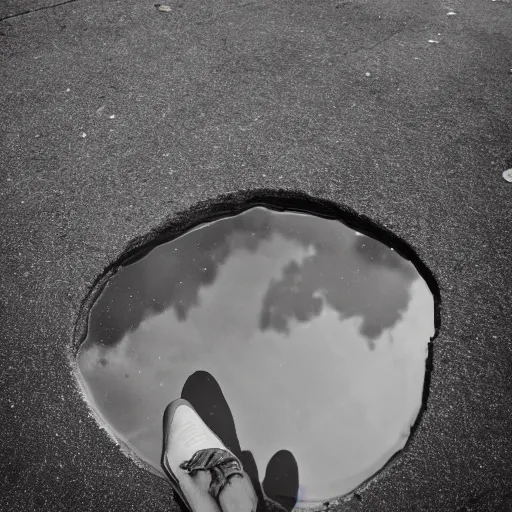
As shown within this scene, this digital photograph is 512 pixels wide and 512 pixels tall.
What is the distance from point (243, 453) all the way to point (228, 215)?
139 cm

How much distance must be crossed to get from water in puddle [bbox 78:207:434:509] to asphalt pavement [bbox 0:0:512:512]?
0.39 ft

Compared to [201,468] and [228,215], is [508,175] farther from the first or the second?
[201,468]

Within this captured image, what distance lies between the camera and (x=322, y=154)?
126 inches

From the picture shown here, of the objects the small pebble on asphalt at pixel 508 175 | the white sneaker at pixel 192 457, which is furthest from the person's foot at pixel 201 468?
the small pebble on asphalt at pixel 508 175

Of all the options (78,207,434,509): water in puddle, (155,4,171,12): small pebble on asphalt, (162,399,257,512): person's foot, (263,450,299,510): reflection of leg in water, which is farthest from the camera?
(155,4,171,12): small pebble on asphalt

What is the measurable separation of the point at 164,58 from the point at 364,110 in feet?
5.53

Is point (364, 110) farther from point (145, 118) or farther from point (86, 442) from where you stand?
point (86, 442)

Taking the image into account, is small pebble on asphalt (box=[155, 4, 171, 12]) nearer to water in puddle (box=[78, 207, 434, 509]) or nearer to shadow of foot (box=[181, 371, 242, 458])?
water in puddle (box=[78, 207, 434, 509])

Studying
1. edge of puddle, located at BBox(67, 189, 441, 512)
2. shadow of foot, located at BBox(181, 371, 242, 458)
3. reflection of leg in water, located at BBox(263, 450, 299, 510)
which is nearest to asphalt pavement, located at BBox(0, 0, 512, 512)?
edge of puddle, located at BBox(67, 189, 441, 512)

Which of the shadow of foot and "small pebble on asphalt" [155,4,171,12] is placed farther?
"small pebble on asphalt" [155,4,171,12]

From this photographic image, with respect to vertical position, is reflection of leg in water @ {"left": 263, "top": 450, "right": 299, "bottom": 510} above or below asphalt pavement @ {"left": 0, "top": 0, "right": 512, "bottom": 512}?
below

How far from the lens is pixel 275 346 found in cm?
254

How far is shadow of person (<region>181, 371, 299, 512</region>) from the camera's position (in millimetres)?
2113

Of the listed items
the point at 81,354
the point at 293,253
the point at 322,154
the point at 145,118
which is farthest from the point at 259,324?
the point at 145,118
